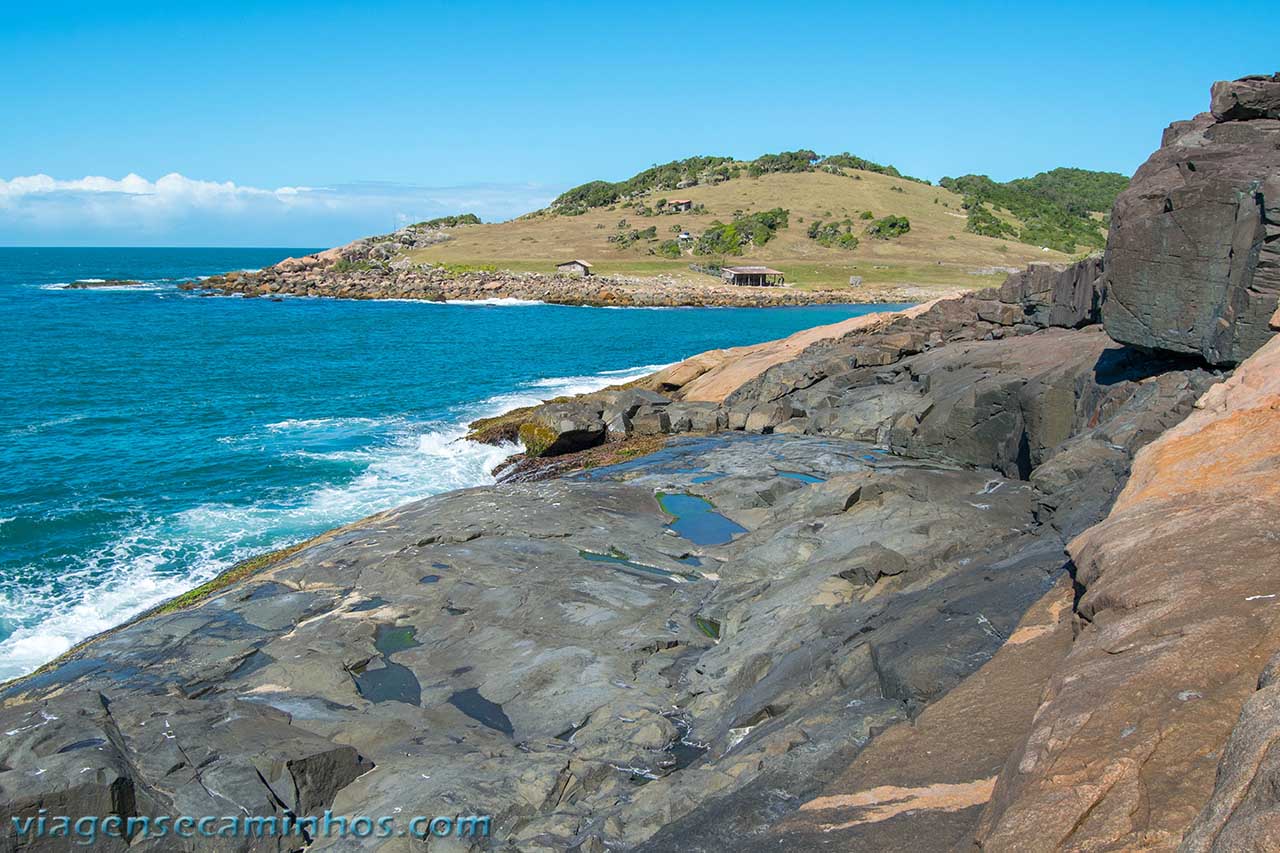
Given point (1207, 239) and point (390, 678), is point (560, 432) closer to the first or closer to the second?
point (390, 678)

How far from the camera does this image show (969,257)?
14088 cm

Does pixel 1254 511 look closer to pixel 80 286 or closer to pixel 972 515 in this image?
pixel 972 515

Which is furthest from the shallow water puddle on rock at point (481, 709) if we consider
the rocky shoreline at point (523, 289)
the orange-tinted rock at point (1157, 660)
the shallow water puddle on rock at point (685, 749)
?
the rocky shoreline at point (523, 289)

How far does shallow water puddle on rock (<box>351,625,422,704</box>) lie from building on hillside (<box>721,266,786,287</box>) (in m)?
112

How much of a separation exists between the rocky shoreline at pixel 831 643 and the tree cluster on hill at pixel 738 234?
397ft

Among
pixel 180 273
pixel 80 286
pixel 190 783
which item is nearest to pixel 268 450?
pixel 190 783

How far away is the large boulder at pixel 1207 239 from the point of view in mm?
16750

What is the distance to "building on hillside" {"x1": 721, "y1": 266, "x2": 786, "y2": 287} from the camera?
412ft

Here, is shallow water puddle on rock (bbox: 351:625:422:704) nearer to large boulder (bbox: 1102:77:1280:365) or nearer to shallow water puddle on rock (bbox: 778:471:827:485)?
shallow water puddle on rock (bbox: 778:471:827:485)

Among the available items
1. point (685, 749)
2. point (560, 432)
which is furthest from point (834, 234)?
point (685, 749)

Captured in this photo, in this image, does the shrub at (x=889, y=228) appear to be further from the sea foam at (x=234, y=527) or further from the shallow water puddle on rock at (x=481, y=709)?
the shallow water puddle on rock at (x=481, y=709)

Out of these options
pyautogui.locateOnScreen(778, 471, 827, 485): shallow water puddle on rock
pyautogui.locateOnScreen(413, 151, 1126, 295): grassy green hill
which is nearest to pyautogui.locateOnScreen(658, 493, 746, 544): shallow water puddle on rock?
pyautogui.locateOnScreen(778, 471, 827, 485): shallow water puddle on rock

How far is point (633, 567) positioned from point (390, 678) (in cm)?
640

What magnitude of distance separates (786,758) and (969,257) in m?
143
